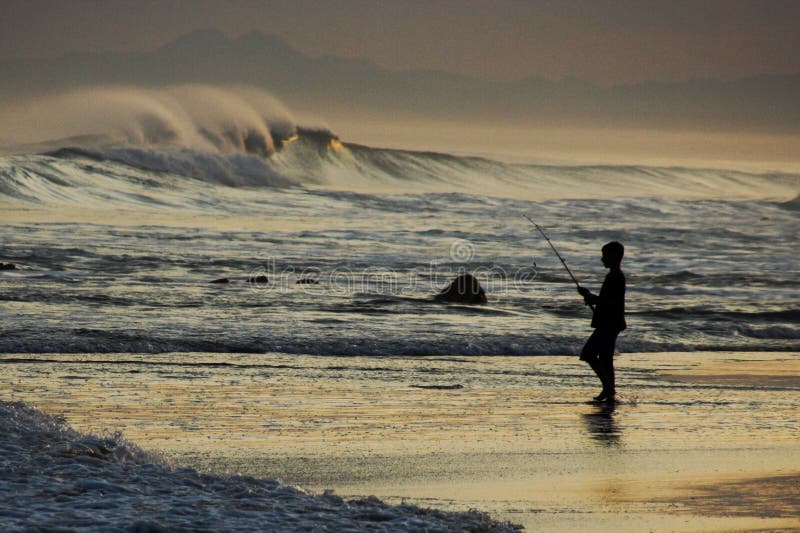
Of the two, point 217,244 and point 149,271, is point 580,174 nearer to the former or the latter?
point 217,244

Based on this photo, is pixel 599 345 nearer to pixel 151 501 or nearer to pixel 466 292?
pixel 151 501

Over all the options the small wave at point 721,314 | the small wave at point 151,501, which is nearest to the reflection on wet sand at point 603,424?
the small wave at point 151,501

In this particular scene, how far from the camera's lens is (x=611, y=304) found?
8.05m

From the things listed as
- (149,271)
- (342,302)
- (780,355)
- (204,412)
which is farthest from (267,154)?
(204,412)

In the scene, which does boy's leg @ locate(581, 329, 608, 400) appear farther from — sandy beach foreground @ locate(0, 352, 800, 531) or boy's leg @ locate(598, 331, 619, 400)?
sandy beach foreground @ locate(0, 352, 800, 531)

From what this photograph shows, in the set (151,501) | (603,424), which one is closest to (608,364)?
(603,424)

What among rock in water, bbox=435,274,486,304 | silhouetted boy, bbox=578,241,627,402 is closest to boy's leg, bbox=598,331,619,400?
silhouetted boy, bbox=578,241,627,402

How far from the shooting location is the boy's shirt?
317 inches

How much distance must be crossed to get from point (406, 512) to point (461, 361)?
5.89 m

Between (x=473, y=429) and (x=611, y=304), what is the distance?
2.05m

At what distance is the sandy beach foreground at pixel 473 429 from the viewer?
4.84 meters

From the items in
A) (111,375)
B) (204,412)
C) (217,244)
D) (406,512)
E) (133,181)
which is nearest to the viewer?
(406,512)

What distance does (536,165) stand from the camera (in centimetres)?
7831

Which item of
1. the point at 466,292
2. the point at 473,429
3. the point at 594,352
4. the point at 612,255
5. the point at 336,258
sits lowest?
the point at 473,429
